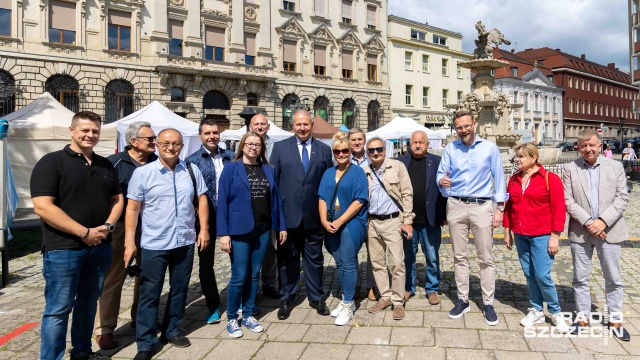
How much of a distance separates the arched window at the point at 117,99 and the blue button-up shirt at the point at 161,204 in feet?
82.3

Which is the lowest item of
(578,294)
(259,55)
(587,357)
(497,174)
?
(587,357)

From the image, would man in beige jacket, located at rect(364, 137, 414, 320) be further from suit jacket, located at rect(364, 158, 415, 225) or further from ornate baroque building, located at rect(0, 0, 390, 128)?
ornate baroque building, located at rect(0, 0, 390, 128)

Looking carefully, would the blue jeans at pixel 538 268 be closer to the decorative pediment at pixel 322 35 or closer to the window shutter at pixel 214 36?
the window shutter at pixel 214 36

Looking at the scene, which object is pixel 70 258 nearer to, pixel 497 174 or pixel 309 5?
pixel 497 174

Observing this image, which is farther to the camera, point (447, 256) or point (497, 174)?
point (447, 256)

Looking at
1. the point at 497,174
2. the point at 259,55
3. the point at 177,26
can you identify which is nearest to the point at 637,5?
the point at 259,55

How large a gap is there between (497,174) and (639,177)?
1845 centimetres

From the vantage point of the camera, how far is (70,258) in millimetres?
3365

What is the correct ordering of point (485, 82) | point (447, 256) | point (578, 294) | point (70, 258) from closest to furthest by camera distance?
point (70, 258) < point (578, 294) < point (447, 256) < point (485, 82)

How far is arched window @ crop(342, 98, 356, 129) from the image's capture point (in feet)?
120

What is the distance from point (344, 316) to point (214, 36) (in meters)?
28.4

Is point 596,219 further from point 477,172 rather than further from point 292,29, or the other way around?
point 292,29

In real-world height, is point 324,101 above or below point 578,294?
above

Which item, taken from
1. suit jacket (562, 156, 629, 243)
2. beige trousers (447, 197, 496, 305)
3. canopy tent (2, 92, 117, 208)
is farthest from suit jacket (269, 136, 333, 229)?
canopy tent (2, 92, 117, 208)
